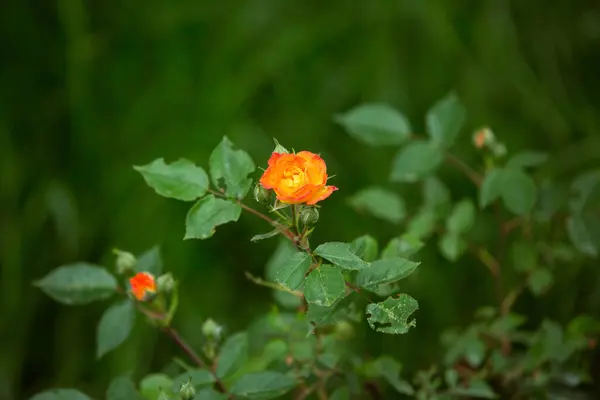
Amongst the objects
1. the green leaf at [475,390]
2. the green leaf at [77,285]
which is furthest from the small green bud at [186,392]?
the green leaf at [475,390]

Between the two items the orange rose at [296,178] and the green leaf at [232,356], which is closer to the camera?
the orange rose at [296,178]

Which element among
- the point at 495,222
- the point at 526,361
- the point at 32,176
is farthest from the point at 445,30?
the point at 32,176

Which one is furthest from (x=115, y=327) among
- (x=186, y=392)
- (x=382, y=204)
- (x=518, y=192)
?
(x=518, y=192)

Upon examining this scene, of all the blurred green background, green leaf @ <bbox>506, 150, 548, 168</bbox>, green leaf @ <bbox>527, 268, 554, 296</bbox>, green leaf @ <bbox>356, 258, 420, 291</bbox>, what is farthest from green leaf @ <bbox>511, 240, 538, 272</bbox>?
green leaf @ <bbox>356, 258, 420, 291</bbox>

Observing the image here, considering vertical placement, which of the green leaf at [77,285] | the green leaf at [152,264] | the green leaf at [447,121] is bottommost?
the green leaf at [77,285]

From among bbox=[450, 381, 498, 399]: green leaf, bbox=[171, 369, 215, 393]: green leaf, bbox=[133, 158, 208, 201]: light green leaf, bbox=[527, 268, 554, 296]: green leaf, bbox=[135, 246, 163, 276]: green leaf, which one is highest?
bbox=[133, 158, 208, 201]: light green leaf

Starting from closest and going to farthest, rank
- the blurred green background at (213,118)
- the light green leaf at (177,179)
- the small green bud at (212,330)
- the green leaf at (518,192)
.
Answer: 1. the light green leaf at (177,179)
2. the small green bud at (212,330)
3. the green leaf at (518,192)
4. the blurred green background at (213,118)

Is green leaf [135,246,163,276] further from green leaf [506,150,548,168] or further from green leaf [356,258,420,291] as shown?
green leaf [506,150,548,168]

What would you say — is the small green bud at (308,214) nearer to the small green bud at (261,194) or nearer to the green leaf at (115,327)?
the small green bud at (261,194)
